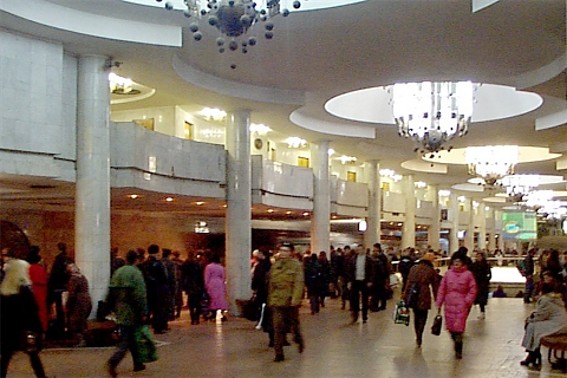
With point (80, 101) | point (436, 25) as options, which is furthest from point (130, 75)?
point (436, 25)

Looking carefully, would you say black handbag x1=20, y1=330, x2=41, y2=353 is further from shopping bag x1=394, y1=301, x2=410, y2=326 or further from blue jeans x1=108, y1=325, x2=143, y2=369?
shopping bag x1=394, y1=301, x2=410, y2=326

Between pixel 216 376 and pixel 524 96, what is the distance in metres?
14.4

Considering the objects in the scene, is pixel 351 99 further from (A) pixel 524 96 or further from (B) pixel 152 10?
(B) pixel 152 10

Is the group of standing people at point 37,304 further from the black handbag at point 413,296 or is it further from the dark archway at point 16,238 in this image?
the dark archway at point 16,238

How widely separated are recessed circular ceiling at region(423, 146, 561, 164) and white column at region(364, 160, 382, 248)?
2360 millimetres

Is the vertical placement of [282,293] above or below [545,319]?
above

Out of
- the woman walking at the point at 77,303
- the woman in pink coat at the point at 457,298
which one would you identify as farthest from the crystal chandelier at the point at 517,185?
the woman walking at the point at 77,303

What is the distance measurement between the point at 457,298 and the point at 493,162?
15.0 m

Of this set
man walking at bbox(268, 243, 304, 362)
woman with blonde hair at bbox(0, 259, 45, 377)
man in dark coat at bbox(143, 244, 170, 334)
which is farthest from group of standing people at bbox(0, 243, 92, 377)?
man walking at bbox(268, 243, 304, 362)

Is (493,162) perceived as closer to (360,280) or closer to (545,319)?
(360,280)

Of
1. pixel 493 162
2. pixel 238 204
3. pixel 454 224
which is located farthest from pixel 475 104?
pixel 454 224

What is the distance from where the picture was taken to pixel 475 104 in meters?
22.4

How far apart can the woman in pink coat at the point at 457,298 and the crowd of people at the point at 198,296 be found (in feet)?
0.05

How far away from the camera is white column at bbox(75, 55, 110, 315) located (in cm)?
1386
